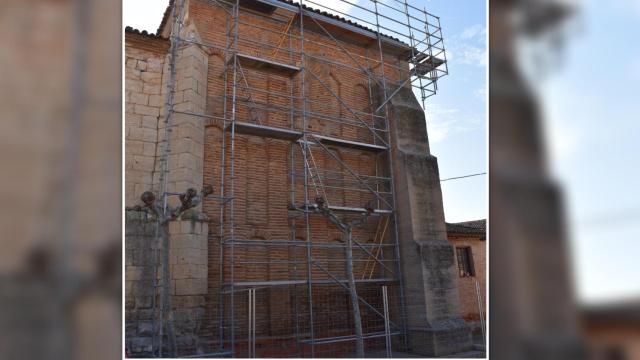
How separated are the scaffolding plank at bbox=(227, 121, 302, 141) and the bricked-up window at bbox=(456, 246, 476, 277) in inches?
334

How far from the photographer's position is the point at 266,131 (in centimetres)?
902

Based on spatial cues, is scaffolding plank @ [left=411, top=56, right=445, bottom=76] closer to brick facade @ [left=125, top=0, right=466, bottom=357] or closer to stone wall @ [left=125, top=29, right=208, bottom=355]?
brick facade @ [left=125, top=0, right=466, bottom=357]

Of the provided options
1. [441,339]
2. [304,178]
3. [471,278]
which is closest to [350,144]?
[304,178]

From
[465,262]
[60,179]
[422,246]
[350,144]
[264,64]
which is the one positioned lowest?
[465,262]

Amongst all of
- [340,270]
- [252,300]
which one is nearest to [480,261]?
[340,270]

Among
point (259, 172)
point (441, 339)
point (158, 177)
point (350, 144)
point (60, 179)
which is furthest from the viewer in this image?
point (350, 144)

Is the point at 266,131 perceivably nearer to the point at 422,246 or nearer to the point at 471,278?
the point at 422,246

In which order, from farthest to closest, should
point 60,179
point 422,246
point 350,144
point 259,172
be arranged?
1. point 350,144
2. point 422,246
3. point 259,172
4. point 60,179

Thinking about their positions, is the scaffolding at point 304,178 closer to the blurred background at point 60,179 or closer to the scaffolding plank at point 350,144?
the scaffolding plank at point 350,144

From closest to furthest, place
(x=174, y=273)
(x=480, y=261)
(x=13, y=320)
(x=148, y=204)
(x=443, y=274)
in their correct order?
(x=13, y=320), (x=148, y=204), (x=174, y=273), (x=443, y=274), (x=480, y=261)

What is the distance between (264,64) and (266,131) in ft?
5.16

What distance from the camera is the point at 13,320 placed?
3.37 ft

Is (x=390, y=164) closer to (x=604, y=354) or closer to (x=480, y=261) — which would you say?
(x=480, y=261)

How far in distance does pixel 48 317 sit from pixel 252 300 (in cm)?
735
